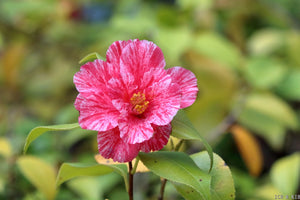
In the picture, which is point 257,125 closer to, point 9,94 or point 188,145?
point 188,145

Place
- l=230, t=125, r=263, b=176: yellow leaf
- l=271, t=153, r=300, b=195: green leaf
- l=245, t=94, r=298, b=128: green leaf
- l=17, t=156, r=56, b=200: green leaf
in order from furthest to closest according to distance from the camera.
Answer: l=245, t=94, r=298, b=128: green leaf
l=230, t=125, r=263, b=176: yellow leaf
l=271, t=153, r=300, b=195: green leaf
l=17, t=156, r=56, b=200: green leaf

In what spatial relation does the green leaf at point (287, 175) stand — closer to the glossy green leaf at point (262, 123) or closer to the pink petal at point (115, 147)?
the glossy green leaf at point (262, 123)

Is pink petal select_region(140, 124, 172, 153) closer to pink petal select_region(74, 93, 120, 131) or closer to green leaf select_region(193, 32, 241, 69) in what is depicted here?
pink petal select_region(74, 93, 120, 131)

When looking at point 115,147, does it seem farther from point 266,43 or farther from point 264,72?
point 266,43

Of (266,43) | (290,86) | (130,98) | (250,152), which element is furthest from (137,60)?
(266,43)

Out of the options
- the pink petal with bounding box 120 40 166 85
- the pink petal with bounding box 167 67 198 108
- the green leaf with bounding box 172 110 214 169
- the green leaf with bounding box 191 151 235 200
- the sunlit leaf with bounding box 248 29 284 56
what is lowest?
the sunlit leaf with bounding box 248 29 284 56

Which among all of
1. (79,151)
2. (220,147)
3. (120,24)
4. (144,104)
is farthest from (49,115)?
(144,104)

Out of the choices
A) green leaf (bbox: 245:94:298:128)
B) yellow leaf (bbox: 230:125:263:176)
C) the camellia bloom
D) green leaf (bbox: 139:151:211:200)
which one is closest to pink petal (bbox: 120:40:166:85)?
the camellia bloom
